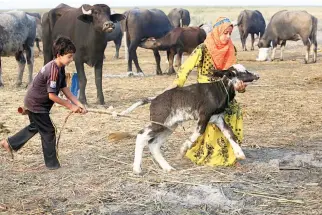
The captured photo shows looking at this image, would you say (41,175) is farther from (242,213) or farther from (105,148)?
(242,213)

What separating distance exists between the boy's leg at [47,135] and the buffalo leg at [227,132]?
172cm

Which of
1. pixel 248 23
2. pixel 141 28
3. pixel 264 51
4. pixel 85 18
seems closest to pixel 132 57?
pixel 141 28

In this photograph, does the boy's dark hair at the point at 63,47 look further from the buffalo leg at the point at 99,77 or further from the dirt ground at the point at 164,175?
the buffalo leg at the point at 99,77

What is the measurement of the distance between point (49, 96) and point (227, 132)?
192cm

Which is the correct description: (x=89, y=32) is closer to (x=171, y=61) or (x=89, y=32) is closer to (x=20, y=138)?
(x=20, y=138)

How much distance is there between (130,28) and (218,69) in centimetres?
1017

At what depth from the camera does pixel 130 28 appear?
52.0 ft

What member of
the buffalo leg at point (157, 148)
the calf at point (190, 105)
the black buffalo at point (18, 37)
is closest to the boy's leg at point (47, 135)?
the calf at point (190, 105)

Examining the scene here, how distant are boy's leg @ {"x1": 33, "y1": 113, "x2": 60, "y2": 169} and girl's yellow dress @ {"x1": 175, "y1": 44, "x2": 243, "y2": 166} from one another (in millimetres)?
1502

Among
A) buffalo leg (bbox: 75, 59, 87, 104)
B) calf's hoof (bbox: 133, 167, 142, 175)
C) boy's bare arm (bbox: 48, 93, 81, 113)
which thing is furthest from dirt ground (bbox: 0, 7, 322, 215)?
boy's bare arm (bbox: 48, 93, 81, 113)

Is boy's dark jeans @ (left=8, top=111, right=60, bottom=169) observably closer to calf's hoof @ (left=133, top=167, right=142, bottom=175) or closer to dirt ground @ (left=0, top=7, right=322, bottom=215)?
dirt ground @ (left=0, top=7, right=322, bottom=215)

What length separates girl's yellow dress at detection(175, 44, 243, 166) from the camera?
6.02 meters

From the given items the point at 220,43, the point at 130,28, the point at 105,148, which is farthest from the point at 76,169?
the point at 130,28

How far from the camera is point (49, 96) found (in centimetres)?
566
